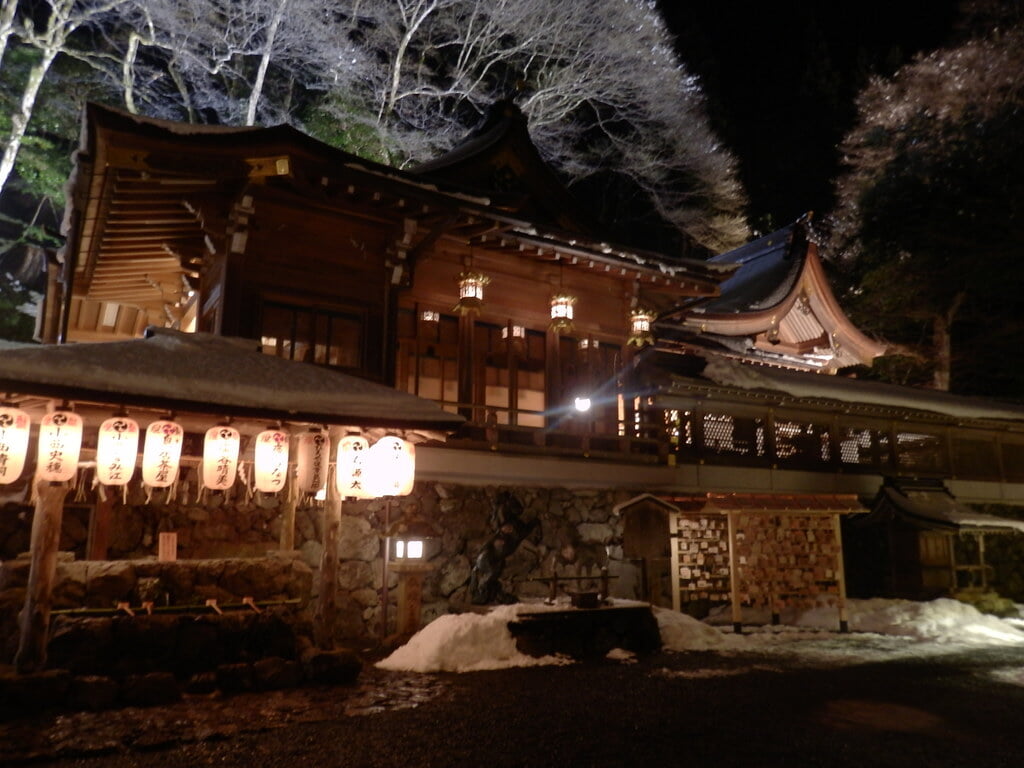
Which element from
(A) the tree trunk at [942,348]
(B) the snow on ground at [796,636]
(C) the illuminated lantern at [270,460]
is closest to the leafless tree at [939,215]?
(A) the tree trunk at [942,348]

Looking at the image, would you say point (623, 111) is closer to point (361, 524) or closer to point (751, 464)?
point (751, 464)

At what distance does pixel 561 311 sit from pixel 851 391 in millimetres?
9029

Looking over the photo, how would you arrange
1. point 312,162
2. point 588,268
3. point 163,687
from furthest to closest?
1. point 588,268
2. point 312,162
3. point 163,687

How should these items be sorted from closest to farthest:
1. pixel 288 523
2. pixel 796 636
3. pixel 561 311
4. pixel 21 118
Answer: pixel 288 523 → pixel 796 636 → pixel 561 311 → pixel 21 118

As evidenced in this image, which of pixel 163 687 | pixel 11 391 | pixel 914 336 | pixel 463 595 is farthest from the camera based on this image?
pixel 914 336

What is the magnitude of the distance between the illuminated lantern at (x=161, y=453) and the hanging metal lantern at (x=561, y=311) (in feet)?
27.4

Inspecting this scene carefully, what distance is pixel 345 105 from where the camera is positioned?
23.7 meters

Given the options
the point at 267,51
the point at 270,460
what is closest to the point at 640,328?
the point at 270,460

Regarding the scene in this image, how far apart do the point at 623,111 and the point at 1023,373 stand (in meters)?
17.3

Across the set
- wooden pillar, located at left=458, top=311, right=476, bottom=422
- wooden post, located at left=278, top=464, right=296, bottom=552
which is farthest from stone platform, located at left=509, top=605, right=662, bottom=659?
wooden pillar, located at left=458, top=311, right=476, bottom=422

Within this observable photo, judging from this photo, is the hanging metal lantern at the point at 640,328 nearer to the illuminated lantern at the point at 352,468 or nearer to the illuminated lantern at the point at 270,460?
the illuminated lantern at the point at 352,468

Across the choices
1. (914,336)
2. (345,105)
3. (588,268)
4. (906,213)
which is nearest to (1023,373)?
(914,336)

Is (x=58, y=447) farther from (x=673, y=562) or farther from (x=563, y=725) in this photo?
(x=673, y=562)

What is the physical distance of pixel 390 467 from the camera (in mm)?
9906
